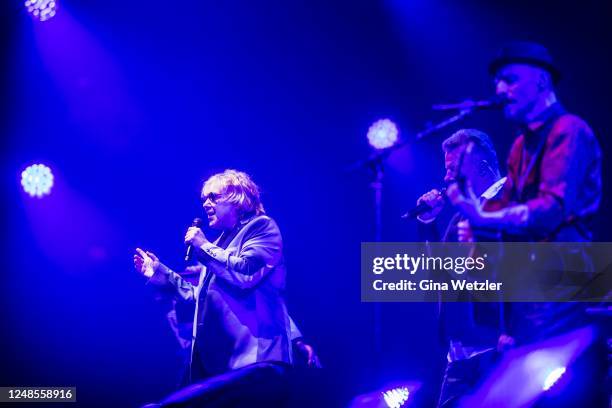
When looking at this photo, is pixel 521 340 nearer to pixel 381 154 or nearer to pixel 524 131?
pixel 524 131

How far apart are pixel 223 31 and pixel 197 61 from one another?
1.14 ft

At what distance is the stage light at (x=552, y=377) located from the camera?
2.77 m

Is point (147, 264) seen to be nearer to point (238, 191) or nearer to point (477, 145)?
point (238, 191)

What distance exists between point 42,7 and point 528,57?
4537mm

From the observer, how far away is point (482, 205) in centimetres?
310

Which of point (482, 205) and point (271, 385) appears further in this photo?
point (271, 385)

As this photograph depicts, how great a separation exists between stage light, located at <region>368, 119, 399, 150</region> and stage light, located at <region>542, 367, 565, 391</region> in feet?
9.57

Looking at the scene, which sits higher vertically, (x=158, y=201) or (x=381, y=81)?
(x=381, y=81)

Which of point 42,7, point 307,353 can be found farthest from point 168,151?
point 307,353

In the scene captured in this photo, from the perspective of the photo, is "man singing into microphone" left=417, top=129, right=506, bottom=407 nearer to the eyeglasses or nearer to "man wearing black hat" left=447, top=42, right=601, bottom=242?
"man wearing black hat" left=447, top=42, right=601, bottom=242

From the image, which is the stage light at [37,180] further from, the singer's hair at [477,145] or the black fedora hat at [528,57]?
the black fedora hat at [528,57]

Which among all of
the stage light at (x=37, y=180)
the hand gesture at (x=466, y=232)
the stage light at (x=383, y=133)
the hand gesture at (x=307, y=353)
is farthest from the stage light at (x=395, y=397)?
the stage light at (x=37, y=180)

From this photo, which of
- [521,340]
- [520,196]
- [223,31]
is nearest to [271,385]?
[521,340]

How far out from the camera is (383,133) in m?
5.50
